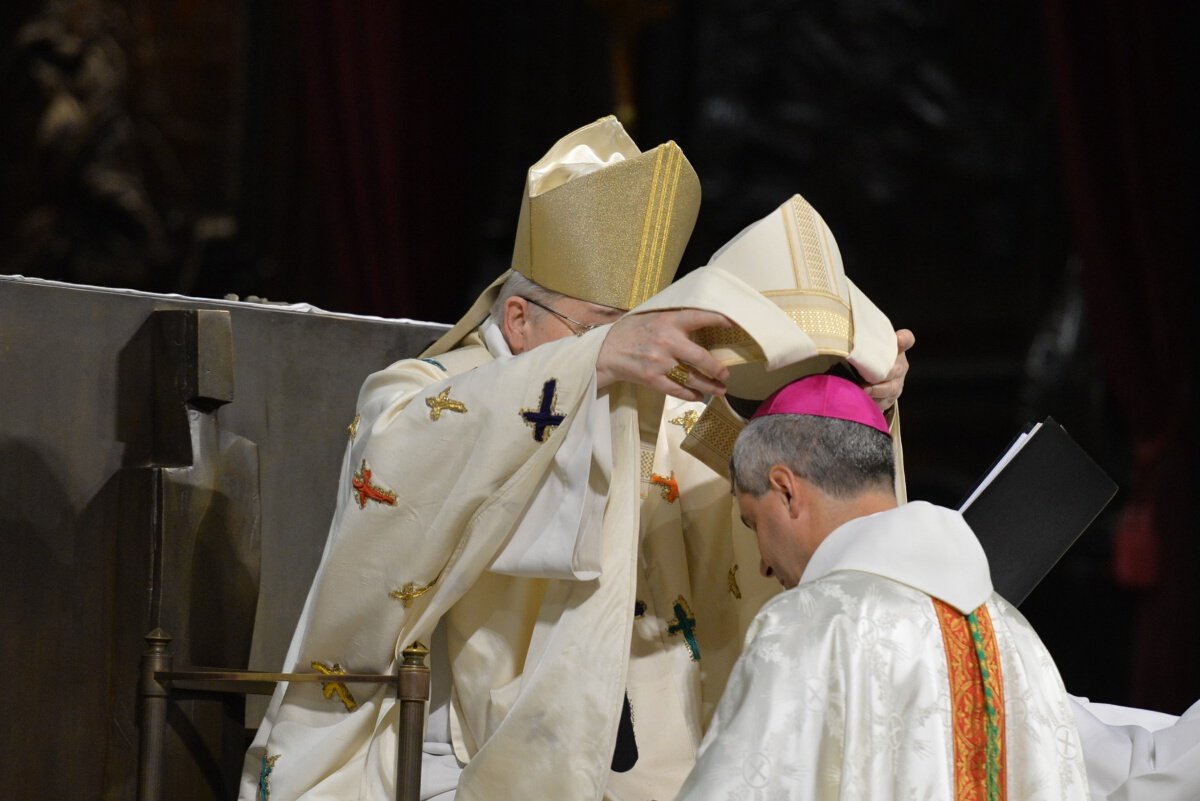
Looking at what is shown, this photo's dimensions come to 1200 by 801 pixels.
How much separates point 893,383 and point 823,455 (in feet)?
1.32

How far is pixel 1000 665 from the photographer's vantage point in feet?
8.54

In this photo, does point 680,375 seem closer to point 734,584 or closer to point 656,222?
point 656,222

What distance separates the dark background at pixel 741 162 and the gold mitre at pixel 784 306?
350cm

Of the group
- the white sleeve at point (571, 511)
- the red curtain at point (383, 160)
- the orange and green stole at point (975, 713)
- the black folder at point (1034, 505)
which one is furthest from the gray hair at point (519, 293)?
the red curtain at point (383, 160)

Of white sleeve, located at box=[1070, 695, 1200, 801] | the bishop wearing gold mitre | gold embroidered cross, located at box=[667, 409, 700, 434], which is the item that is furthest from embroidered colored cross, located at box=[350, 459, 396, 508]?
white sleeve, located at box=[1070, 695, 1200, 801]

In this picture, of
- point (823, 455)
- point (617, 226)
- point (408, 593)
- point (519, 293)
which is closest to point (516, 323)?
point (519, 293)

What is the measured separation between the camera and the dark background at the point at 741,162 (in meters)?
6.32

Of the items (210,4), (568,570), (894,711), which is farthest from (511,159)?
(894,711)

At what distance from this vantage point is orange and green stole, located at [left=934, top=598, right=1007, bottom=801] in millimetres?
2557

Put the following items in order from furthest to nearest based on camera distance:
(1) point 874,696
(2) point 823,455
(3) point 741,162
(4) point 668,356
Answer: (3) point 741,162, (4) point 668,356, (2) point 823,455, (1) point 874,696

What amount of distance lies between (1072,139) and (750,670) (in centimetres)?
430

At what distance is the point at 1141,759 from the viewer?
10.5 ft

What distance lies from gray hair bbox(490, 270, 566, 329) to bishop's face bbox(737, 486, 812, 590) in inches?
29.7

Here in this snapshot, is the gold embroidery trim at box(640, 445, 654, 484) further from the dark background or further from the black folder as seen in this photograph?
the dark background
